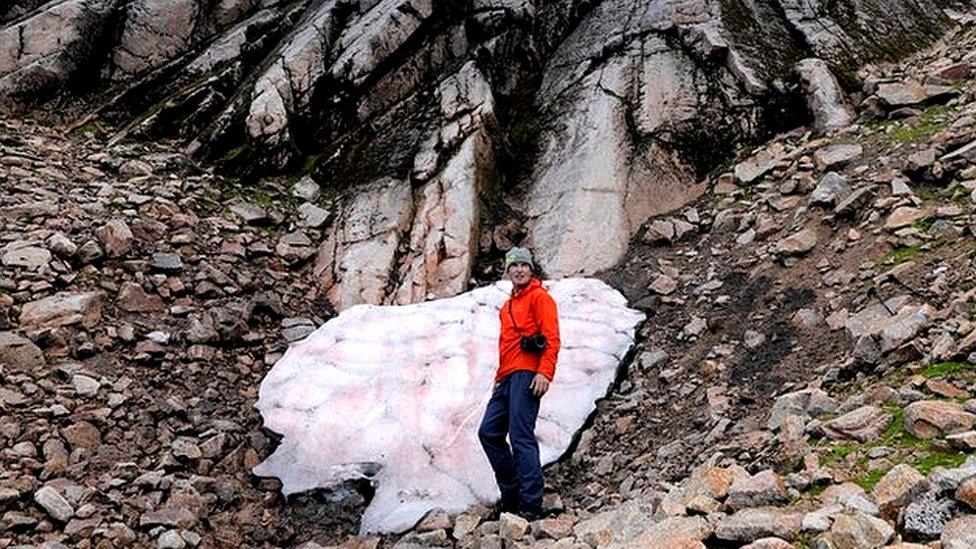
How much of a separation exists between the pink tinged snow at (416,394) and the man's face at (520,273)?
1800 millimetres

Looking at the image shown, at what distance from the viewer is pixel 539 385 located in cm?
701

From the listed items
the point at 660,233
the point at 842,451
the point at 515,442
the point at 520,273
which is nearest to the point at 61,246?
the point at 520,273

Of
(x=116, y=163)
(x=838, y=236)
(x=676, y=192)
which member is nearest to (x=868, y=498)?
(x=838, y=236)

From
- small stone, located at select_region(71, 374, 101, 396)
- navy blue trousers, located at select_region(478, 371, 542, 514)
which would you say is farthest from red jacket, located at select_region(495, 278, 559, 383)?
small stone, located at select_region(71, 374, 101, 396)

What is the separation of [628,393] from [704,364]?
94cm

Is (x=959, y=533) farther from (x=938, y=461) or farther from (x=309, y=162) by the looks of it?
(x=309, y=162)

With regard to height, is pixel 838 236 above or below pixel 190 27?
below

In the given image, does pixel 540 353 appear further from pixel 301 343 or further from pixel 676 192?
pixel 676 192

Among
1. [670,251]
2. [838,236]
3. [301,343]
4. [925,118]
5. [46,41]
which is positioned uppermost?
[46,41]

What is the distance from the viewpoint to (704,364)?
8266mm

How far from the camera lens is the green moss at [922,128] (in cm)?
1044

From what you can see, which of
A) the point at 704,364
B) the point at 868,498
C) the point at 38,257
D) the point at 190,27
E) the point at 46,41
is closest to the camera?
the point at 868,498

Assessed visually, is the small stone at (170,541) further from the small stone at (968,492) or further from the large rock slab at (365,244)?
the small stone at (968,492)

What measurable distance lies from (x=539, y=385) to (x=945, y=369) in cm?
339
